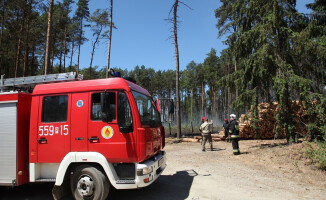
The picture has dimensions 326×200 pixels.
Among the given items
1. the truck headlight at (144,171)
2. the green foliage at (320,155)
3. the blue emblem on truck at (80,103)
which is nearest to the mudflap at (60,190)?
the blue emblem on truck at (80,103)

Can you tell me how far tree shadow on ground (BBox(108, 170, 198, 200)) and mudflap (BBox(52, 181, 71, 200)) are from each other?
0.99m

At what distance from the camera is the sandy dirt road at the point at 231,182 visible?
5.52 meters

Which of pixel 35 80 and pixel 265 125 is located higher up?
pixel 35 80

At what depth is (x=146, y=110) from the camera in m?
5.38

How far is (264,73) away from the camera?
438 inches

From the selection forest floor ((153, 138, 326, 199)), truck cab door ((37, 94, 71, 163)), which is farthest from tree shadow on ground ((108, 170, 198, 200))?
truck cab door ((37, 94, 71, 163))

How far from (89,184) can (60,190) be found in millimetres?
781

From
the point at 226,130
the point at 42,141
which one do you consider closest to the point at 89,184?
the point at 42,141

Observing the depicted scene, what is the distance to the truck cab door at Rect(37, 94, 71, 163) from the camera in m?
4.92

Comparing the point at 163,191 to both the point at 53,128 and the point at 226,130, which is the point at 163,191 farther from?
the point at 226,130

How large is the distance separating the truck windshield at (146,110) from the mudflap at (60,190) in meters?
2.26

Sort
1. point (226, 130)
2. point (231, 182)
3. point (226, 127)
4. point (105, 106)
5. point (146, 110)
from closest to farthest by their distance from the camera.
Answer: point (105, 106) → point (146, 110) → point (231, 182) → point (226, 127) → point (226, 130)

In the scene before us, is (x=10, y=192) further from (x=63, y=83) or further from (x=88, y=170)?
(x=63, y=83)

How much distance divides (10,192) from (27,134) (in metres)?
2.04
